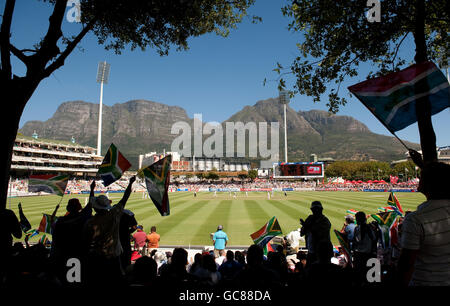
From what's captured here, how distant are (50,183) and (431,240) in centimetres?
939

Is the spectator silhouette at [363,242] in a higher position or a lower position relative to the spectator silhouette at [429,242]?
lower

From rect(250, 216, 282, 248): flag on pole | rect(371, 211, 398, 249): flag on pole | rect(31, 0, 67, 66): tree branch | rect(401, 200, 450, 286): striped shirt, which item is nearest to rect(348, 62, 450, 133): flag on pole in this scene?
rect(401, 200, 450, 286): striped shirt

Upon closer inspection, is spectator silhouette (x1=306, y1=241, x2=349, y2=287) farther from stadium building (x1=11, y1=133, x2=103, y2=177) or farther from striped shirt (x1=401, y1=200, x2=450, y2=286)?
stadium building (x1=11, y1=133, x2=103, y2=177)

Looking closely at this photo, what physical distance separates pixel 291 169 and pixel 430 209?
76.1 meters

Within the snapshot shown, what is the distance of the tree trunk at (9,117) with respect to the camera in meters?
4.96

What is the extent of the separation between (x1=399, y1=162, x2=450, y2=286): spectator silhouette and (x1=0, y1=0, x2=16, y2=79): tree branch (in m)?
7.16

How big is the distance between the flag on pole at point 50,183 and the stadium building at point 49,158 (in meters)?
80.1

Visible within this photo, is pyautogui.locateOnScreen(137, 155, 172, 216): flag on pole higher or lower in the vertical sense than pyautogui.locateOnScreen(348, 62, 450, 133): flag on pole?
lower

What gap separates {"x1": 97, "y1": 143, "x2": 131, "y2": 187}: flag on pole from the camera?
21.1ft

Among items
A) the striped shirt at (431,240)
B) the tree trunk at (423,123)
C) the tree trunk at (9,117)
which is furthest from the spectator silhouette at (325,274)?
the tree trunk at (9,117)

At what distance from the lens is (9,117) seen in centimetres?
505

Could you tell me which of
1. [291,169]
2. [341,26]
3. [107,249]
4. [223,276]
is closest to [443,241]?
[223,276]

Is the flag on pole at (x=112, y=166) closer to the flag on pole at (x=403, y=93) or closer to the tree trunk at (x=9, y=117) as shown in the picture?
the tree trunk at (x=9, y=117)

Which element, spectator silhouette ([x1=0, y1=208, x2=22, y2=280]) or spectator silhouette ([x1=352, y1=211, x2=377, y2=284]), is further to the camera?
spectator silhouette ([x1=352, y1=211, x2=377, y2=284])
